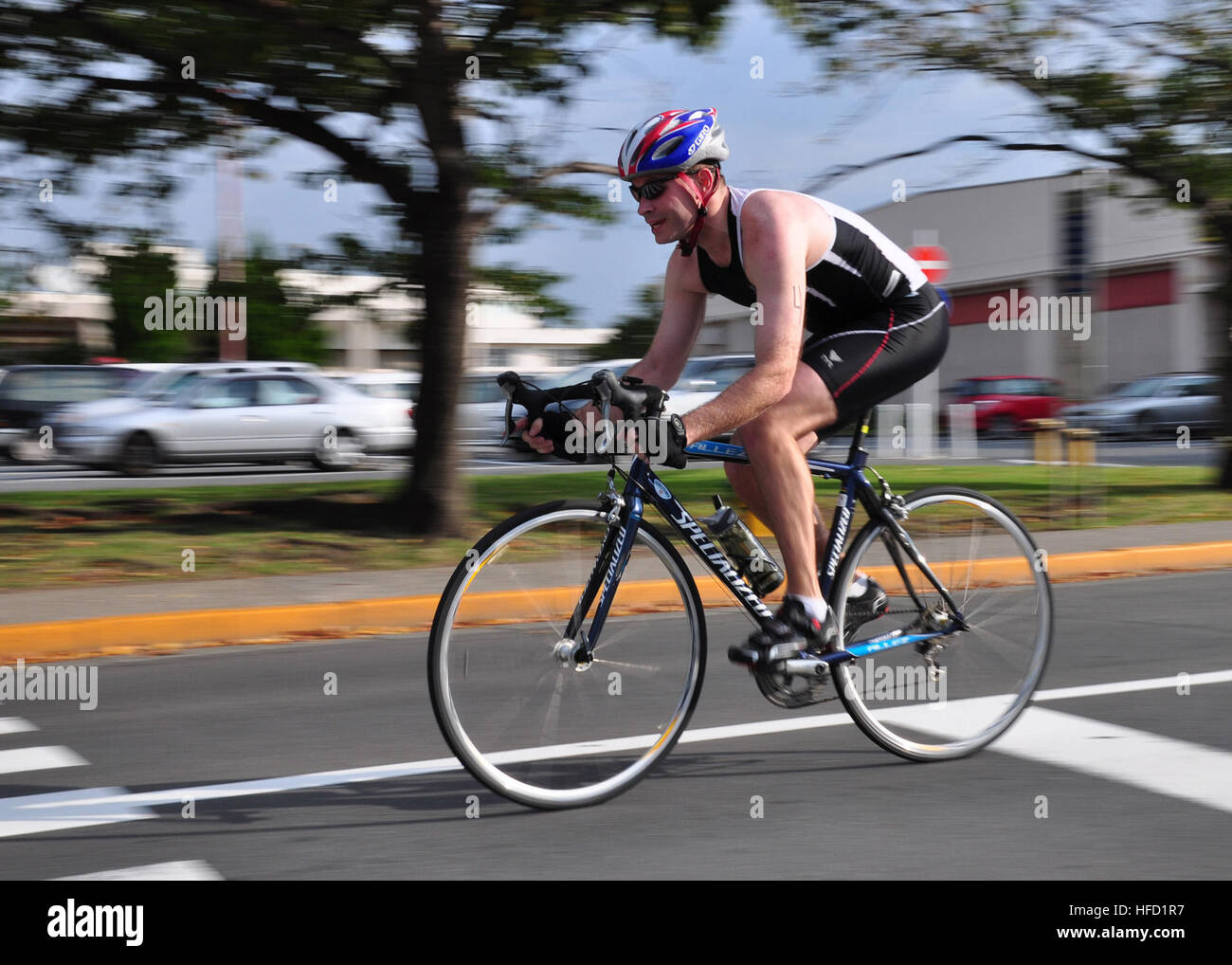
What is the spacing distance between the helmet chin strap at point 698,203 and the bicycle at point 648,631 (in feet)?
1.56

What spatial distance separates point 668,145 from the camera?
12.9 feet

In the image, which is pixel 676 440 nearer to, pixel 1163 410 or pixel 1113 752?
pixel 1113 752

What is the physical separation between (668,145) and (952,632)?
6.19 ft

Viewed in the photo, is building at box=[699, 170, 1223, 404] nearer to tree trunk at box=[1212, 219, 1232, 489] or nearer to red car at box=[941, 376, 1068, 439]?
red car at box=[941, 376, 1068, 439]

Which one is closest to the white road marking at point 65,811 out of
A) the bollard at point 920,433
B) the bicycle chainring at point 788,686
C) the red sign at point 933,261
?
the bicycle chainring at point 788,686

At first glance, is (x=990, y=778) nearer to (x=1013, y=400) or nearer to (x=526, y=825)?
(x=526, y=825)

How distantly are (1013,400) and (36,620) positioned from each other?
2878cm

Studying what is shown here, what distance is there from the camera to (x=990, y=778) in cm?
445

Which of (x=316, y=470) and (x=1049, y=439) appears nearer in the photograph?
(x=1049, y=439)

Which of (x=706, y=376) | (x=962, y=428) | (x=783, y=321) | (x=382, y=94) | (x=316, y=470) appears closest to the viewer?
(x=783, y=321)

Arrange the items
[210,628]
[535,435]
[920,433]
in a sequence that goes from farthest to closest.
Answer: [920,433] → [210,628] → [535,435]

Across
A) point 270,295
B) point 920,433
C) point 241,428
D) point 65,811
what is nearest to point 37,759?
point 65,811

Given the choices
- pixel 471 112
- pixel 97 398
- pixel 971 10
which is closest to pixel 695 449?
pixel 471 112
